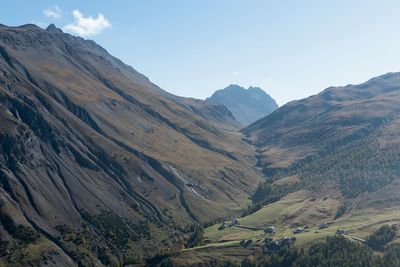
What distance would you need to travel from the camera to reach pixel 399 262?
7692 inches

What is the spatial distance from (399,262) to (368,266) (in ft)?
40.0

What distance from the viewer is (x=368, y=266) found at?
198375mm
